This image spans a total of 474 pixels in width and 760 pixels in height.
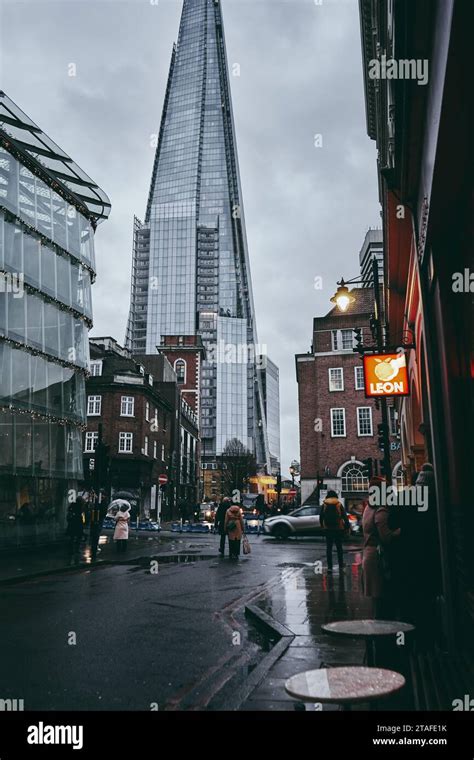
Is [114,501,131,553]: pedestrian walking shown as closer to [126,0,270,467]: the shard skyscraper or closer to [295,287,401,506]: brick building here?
[295,287,401,506]: brick building

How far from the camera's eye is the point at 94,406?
4747 cm

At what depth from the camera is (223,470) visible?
8925 cm

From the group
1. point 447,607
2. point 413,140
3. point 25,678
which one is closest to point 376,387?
point 413,140

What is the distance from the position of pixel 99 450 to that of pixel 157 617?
33.1 feet

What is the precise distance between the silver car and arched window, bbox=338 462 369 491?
15469 mm

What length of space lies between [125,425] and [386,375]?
124 ft

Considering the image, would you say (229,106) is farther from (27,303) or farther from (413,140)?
(413,140)

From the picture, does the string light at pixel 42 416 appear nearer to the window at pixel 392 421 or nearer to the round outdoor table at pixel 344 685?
the round outdoor table at pixel 344 685

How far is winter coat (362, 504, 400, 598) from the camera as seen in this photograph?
6371 millimetres

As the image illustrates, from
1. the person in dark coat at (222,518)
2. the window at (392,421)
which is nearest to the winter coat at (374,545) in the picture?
the person in dark coat at (222,518)

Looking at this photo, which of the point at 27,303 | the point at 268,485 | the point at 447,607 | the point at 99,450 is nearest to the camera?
the point at 447,607

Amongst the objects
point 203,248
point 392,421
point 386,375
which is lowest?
point 386,375
